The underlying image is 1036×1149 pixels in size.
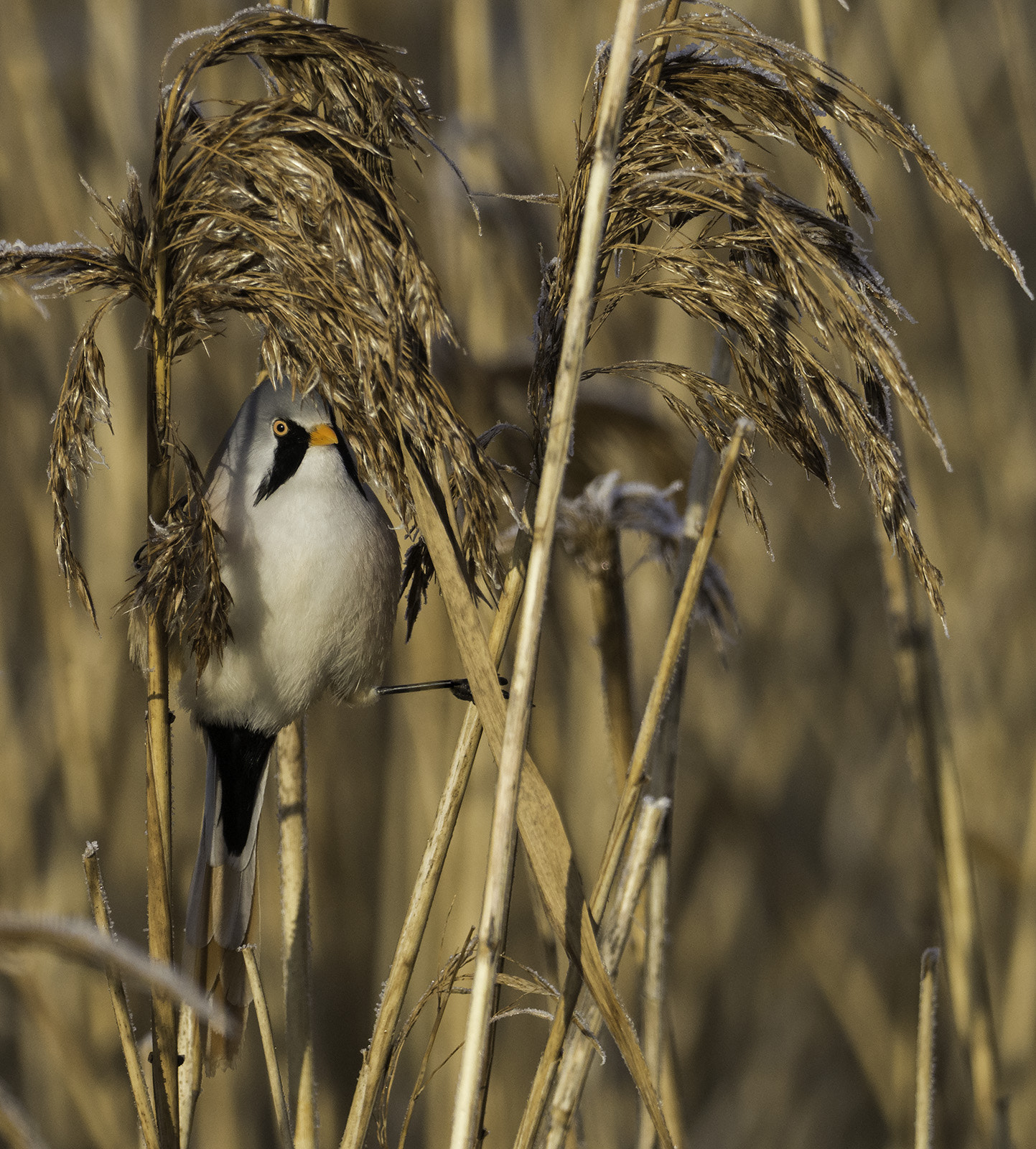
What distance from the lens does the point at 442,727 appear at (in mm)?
1398

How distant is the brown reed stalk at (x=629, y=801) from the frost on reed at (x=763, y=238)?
59mm

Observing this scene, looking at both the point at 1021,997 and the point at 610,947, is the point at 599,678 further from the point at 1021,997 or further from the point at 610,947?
the point at 1021,997

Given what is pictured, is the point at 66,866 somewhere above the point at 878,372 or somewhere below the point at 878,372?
below

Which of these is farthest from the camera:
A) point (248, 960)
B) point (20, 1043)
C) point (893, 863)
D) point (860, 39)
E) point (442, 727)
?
point (893, 863)

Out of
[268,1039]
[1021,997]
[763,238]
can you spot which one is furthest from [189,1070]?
[1021,997]

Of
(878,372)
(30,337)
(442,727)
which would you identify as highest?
(30,337)

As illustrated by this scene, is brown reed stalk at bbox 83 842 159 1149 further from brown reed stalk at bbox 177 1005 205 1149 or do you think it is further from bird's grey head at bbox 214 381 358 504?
bird's grey head at bbox 214 381 358 504

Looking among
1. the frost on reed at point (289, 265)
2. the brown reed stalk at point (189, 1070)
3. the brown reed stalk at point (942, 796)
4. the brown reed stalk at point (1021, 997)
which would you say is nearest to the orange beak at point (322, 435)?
the frost on reed at point (289, 265)

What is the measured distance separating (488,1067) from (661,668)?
297mm

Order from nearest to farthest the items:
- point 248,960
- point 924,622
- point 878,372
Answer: point 878,372 < point 248,960 < point 924,622

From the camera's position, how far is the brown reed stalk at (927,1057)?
0.95m

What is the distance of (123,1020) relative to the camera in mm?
704

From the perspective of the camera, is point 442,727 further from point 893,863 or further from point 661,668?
point 893,863

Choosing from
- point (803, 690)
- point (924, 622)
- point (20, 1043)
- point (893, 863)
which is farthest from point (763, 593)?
point (20, 1043)
